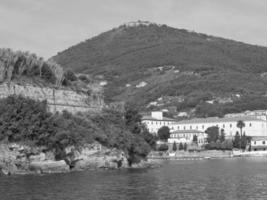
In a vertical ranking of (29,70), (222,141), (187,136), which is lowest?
(222,141)

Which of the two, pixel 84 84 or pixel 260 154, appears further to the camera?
pixel 260 154

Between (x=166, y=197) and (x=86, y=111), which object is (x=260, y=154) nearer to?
(x=86, y=111)

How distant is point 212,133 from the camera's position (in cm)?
15612

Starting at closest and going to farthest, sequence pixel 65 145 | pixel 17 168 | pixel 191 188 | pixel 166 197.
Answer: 1. pixel 166 197
2. pixel 191 188
3. pixel 17 168
4. pixel 65 145

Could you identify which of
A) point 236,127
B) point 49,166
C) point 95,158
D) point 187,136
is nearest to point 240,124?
point 236,127

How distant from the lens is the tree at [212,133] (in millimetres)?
154125

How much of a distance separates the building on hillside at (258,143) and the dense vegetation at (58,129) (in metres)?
82.5

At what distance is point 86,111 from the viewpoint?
67.6 metres

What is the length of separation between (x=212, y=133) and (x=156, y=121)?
24409 millimetres

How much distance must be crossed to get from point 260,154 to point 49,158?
8549 centimetres

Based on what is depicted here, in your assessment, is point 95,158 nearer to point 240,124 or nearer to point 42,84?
point 42,84

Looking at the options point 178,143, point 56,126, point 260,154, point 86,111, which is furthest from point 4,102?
point 178,143

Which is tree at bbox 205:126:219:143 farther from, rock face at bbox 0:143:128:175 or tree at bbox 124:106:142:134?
rock face at bbox 0:143:128:175

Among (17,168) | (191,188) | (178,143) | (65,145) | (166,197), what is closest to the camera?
(166,197)
